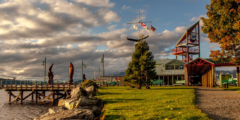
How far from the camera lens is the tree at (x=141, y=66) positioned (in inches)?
1067

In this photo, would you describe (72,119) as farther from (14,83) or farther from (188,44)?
(188,44)

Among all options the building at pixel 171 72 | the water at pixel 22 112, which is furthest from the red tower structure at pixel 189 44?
the water at pixel 22 112

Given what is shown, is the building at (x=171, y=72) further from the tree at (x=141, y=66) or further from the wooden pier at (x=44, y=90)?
the wooden pier at (x=44, y=90)

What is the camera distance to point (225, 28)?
21.5 meters

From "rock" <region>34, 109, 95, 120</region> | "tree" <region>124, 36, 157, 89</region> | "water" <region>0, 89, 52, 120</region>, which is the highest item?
"tree" <region>124, 36, 157, 89</region>

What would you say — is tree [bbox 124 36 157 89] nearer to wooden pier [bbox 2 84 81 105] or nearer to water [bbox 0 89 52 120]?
wooden pier [bbox 2 84 81 105]

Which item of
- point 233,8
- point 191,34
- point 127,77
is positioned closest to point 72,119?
point 127,77

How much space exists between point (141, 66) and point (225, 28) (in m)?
11.6

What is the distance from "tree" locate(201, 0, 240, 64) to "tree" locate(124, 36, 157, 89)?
839cm

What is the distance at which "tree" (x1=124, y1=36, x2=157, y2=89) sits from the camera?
27.1 metres

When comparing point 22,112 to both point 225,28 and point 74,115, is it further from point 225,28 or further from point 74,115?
point 225,28

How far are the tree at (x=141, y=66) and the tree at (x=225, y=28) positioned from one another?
330 inches

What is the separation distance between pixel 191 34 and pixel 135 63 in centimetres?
2825

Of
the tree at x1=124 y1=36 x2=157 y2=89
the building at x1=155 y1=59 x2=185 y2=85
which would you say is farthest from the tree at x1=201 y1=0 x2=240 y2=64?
the building at x1=155 y1=59 x2=185 y2=85
